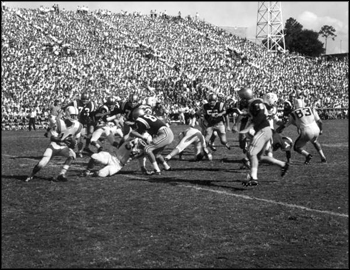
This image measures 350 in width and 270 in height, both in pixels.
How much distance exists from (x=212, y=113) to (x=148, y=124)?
384 centimetres

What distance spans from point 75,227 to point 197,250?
6.07 ft

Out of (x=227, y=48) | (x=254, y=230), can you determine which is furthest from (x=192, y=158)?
(x=227, y=48)

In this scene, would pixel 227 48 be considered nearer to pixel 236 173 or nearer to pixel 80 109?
pixel 80 109

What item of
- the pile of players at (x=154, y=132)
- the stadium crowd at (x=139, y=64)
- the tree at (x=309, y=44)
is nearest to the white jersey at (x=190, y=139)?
the pile of players at (x=154, y=132)

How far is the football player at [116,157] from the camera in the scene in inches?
449

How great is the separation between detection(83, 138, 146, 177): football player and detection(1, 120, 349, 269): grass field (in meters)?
0.24

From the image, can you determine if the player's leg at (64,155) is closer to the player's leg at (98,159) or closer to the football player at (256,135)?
the player's leg at (98,159)

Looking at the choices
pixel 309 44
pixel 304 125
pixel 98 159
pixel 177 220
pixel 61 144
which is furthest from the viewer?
pixel 309 44

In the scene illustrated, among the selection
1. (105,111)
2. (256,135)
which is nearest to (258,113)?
(256,135)

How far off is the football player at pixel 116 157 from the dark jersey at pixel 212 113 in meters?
3.97

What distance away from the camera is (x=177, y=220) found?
7375mm

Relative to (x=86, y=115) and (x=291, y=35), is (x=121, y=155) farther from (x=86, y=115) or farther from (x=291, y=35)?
(x=291, y=35)

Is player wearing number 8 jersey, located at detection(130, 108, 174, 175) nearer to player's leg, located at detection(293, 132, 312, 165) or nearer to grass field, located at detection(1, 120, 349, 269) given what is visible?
grass field, located at detection(1, 120, 349, 269)

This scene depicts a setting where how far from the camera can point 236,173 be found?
12078 millimetres
